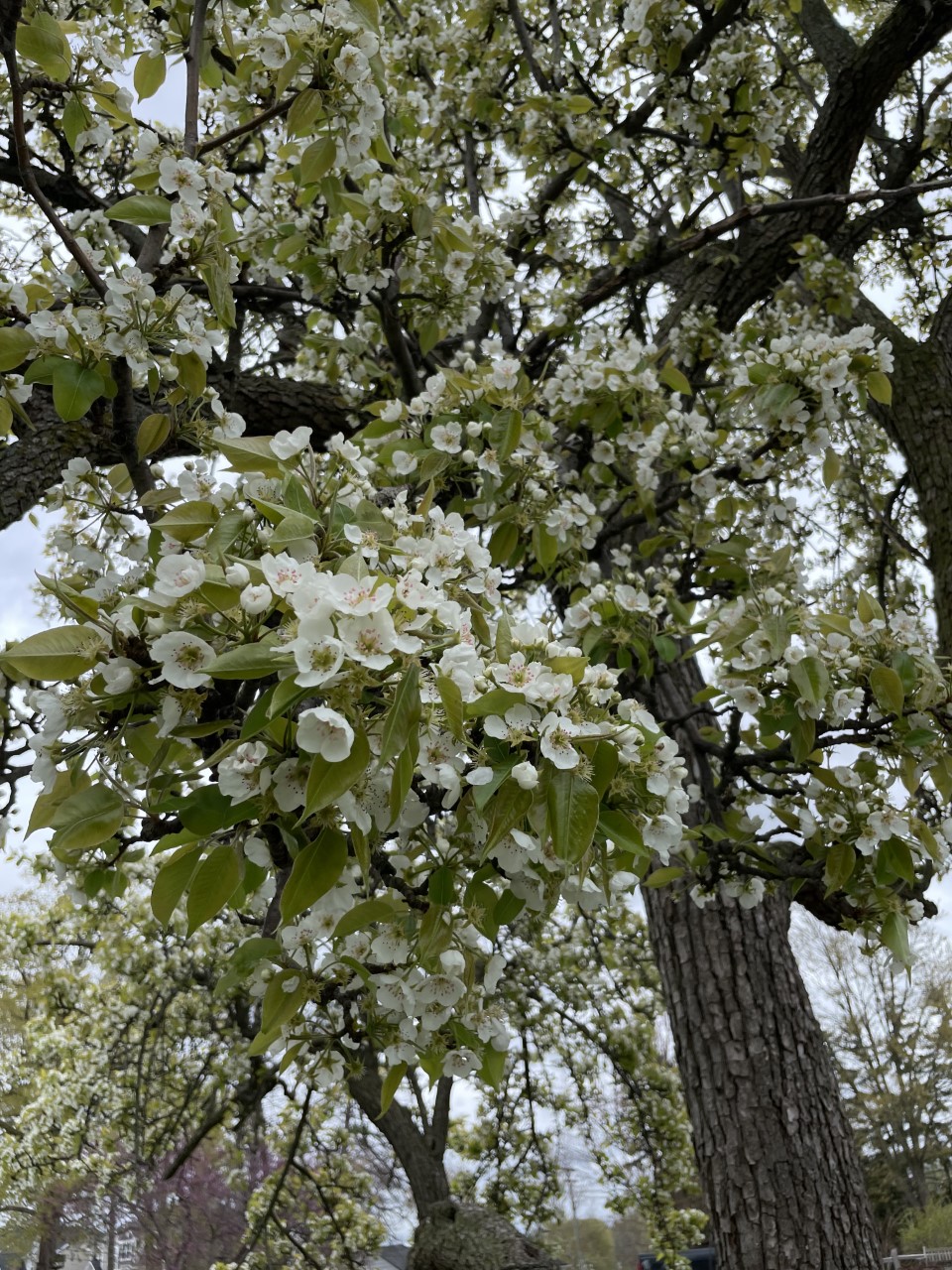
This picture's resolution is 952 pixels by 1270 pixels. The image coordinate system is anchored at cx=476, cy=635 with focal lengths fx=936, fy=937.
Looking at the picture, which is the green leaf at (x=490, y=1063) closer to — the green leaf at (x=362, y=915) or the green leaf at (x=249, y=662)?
the green leaf at (x=362, y=915)

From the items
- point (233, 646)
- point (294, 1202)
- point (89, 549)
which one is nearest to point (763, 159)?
point (89, 549)

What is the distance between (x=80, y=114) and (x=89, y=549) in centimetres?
92

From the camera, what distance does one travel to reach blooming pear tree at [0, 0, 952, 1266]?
0.98 metres

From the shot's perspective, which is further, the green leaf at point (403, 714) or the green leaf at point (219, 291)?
the green leaf at point (219, 291)

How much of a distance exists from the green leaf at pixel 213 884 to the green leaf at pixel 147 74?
62.9 inches

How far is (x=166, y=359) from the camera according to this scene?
1.72 m

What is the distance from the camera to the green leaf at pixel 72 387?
1.43 meters

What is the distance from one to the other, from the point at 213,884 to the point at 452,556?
47cm

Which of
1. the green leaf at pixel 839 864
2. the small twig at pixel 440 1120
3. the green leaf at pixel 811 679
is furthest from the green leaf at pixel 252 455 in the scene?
the small twig at pixel 440 1120

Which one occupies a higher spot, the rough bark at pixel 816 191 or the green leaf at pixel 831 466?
the rough bark at pixel 816 191

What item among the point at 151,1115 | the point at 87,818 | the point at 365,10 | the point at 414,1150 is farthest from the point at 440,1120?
the point at 365,10

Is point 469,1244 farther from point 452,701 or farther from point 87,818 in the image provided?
point 452,701

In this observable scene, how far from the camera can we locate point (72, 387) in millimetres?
1437

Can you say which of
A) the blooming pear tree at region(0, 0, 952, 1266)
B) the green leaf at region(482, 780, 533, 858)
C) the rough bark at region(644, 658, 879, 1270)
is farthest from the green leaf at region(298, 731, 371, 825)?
the rough bark at region(644, 658, 879, 1270)
